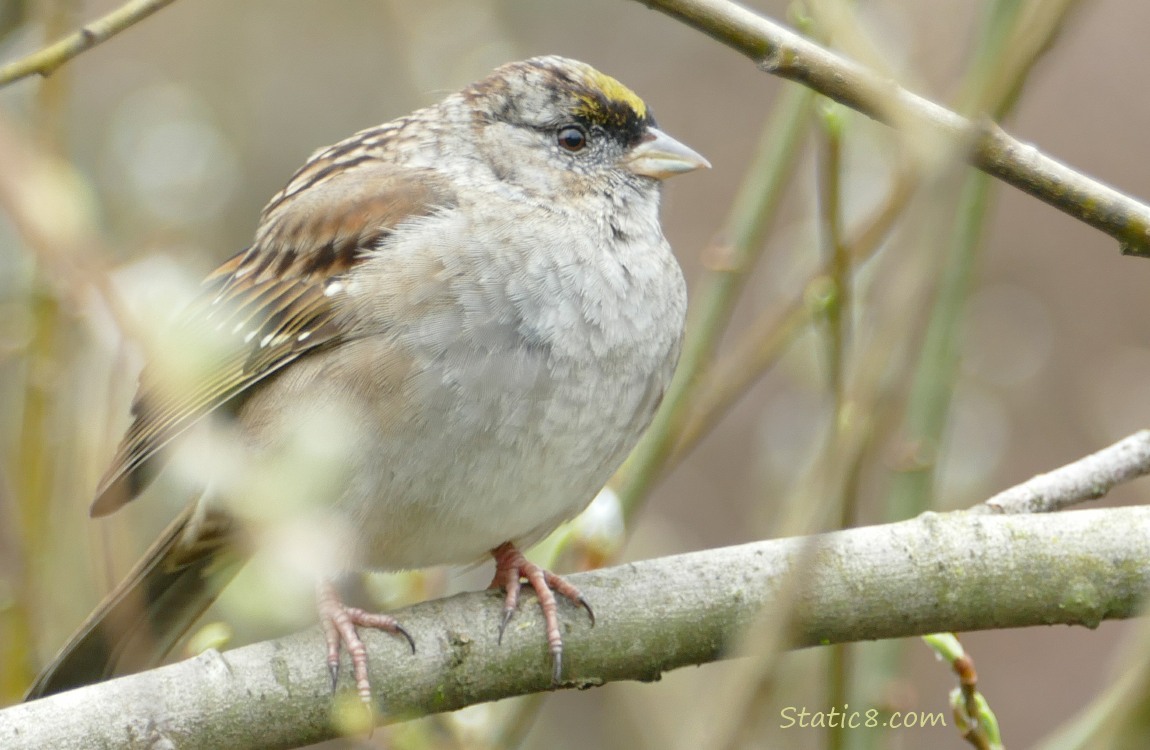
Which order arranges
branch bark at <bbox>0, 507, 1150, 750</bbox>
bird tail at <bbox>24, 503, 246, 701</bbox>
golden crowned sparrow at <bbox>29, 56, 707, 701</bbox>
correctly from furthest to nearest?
1. bird tail at <bbox>24, 503, 246, 701</bbox>
2. golden crowned sparrow at <bbox>29, 56, 707, 701</bbox>
3. branch bark at <bbox>0, 507, 1150, 750</bbox>

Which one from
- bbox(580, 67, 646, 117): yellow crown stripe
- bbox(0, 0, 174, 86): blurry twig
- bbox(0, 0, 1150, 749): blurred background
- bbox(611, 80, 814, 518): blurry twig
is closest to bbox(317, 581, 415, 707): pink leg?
bbox(0, 0, 1150, 749): blurred background

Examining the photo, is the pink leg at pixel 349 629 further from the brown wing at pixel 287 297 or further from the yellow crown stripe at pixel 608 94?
the yellow crown stripe at pixel 608 94

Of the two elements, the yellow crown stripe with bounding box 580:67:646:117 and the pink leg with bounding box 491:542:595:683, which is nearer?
the pink leg with bounding box 491:542:595:683

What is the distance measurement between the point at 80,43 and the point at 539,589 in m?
1.12

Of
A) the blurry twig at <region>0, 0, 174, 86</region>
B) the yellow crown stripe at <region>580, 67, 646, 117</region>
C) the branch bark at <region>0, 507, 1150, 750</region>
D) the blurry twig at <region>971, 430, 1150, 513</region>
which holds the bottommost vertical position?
the branch bark at <region>0, 507, 1150, 750</region>

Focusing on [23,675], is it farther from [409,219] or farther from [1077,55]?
[1077,55]

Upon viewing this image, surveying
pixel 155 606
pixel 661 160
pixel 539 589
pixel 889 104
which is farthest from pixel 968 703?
pixel 155 606

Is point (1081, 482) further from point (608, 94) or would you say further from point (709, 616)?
point (608, 94)

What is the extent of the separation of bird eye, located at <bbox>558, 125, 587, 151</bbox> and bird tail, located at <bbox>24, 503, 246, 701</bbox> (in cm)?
104

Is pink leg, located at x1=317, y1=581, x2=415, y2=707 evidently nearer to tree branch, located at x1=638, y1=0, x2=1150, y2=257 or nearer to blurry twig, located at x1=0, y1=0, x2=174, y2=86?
blurry twig, located at x1=0, y1=0, x2=174, y2=86

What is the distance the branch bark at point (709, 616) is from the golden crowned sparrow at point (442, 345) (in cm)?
7

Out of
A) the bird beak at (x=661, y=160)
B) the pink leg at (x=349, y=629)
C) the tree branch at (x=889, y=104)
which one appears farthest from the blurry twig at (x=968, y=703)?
the bird beak at (x=661, y=160)

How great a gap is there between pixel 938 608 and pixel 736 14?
0.93 metres

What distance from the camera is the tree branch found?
1.77 metres
